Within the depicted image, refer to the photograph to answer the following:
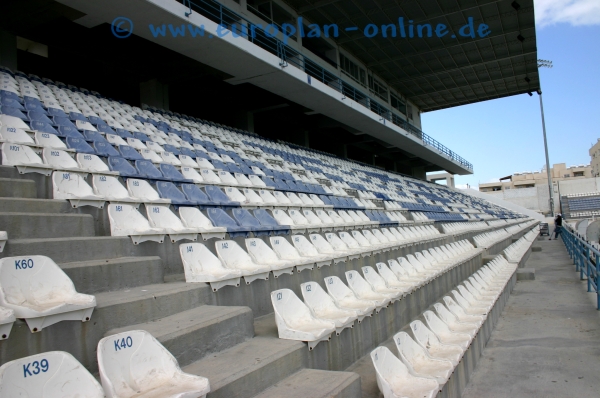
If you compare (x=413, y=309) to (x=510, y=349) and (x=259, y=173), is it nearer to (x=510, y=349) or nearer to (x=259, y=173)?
(x=510, y=349)

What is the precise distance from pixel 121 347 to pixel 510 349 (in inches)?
148

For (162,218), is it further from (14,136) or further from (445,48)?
(445,48)

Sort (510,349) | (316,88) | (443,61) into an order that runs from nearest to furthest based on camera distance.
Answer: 1. (510,349)
2. (316,88)
3. (443,61)

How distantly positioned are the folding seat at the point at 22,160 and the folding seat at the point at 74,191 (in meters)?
0.17

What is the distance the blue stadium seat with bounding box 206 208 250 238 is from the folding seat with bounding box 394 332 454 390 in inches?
73.2

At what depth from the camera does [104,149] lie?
4781 mm

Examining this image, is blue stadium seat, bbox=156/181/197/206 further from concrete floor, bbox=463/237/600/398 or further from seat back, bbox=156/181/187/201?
concrete floor, bbox=463/237/600/398

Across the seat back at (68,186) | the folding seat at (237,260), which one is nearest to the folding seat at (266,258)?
the folding seat at (237,260)

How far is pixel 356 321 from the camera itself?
300cm

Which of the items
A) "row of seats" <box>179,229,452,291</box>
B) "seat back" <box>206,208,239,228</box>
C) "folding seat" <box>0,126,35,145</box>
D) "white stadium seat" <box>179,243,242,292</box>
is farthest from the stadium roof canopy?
"white stadium seat" <box>179,243,242,292</box>

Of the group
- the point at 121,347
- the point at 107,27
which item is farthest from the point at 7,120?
the point at 107,27

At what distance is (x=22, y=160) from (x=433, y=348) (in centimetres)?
351

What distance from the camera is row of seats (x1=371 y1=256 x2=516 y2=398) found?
2.33 meters

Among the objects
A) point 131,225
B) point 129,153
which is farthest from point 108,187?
point 129,153
